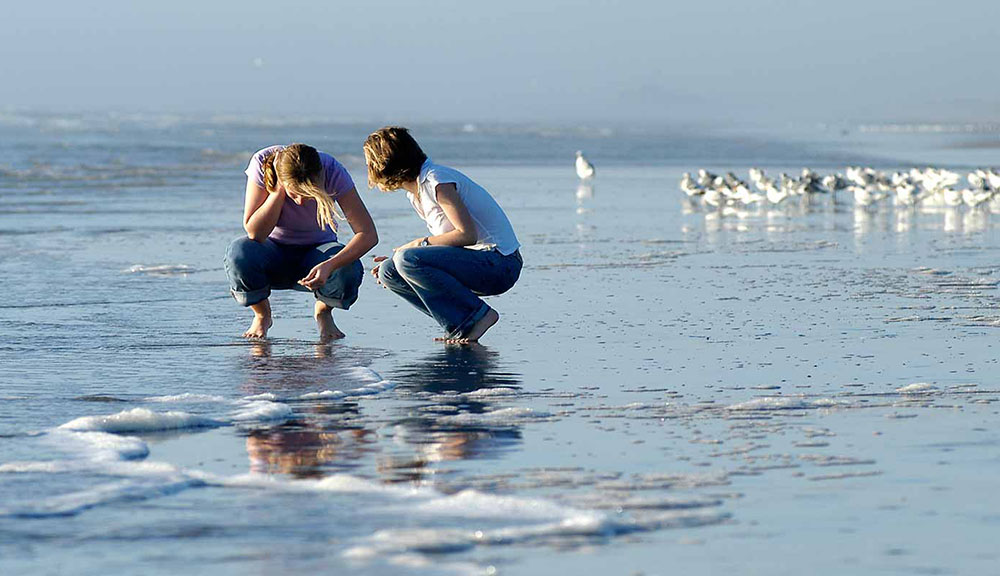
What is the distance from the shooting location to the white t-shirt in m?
6.89

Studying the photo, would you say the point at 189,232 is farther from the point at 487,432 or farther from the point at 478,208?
the point at 487,432

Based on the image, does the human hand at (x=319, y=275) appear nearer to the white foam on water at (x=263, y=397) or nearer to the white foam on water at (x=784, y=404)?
the white foam on water at (x=263, y=397)

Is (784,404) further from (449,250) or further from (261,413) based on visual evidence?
(449,250)

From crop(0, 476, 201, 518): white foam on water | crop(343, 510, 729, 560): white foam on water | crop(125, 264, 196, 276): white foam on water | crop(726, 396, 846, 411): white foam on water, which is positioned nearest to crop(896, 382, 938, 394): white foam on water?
crop(726, 396, 846, 411): white foam on water

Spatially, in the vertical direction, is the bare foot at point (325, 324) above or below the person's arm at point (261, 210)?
below

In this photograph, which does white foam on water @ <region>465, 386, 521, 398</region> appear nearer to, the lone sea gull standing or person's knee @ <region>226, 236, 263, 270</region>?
person's knee @ <region>226, 236, 263, 270</region>

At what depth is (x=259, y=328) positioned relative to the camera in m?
7.29

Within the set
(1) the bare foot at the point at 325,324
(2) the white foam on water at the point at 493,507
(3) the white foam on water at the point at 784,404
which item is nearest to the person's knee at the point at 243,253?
(1) the bare foot at the point at 325,324

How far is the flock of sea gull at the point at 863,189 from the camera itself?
63.2 ft

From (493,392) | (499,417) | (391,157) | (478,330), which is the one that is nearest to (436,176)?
(391,157)

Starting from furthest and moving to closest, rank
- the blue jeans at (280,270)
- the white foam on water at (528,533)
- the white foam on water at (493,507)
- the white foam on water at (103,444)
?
the blue jeans at (280,270)
the white foam on water at (103,444)
the white foam on water at (493,507)
the white foam on water at (528,533)

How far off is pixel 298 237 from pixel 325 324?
0.46m

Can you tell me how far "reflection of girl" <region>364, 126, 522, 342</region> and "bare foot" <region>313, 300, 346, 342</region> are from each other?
30 cm

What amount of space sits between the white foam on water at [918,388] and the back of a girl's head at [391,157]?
7.74ft
